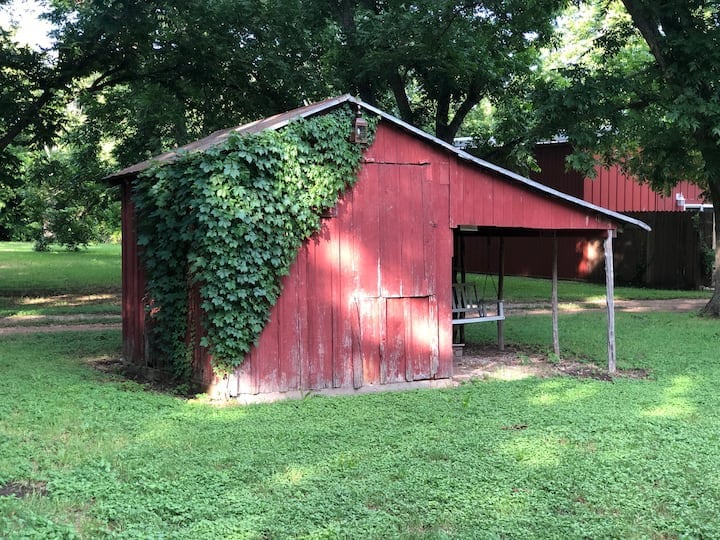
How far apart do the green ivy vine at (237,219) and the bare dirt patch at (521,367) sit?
3.35m

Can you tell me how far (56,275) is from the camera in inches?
1052

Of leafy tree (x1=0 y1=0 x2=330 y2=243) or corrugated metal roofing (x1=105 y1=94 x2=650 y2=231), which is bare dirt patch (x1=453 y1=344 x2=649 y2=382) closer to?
corrugated metal roofing (x1=105 y1=94 x2=650 y2=231)

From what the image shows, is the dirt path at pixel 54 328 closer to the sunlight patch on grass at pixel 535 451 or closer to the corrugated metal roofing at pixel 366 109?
the corrugated metal roofing at pixel 366 109

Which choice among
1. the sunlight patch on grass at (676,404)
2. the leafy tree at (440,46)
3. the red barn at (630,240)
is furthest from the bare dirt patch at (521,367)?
the red barn at (630,240)

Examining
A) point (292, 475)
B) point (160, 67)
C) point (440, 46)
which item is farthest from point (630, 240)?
Result: point (292, 475)

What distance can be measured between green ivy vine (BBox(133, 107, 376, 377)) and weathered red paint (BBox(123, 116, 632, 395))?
26cm

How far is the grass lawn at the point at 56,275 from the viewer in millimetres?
22000

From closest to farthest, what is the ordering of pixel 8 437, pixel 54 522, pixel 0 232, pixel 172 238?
1. pixel 54 522
2. pixel 8 437
3. pixel 172 238
4. pixel 0 232

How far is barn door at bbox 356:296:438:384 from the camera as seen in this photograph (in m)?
9.25

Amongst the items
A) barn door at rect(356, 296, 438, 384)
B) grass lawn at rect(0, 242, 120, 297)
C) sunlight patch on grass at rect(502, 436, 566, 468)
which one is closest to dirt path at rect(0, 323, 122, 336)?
grass lawn at rect(0, 242, 120, 297)

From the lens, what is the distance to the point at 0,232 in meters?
55.6

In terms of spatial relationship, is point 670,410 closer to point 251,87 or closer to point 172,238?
point 172,238

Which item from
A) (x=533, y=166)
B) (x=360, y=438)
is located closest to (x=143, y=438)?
(x=360, y=438)

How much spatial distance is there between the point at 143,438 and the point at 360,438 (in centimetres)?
205
